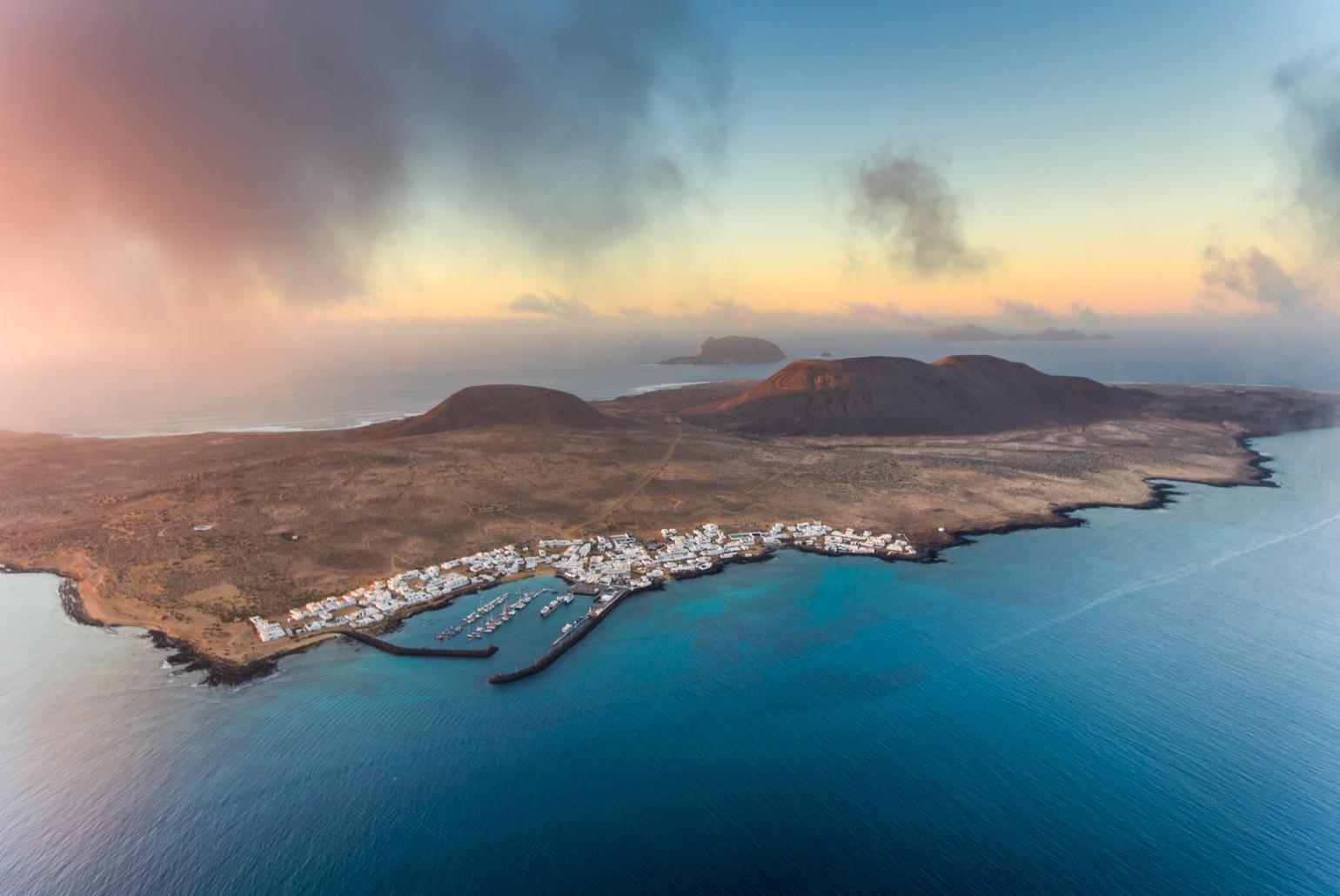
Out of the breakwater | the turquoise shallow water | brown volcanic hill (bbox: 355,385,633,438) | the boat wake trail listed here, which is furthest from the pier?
brown volcanic hill (bbox: 355,385,633,438)

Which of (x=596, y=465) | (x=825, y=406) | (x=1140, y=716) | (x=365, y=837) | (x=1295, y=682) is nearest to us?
(x=365, y=837)

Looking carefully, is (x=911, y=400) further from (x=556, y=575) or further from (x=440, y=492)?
(x=556, y=575)

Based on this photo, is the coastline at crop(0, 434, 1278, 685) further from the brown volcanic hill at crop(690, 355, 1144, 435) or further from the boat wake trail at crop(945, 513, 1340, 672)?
the brown volcanic hill at crop(690, 355, 1144, 435)

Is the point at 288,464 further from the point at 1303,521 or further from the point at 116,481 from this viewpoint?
the point at 1303,521

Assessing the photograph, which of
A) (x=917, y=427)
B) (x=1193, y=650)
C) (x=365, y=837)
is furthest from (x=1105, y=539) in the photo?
(x=365, y=837)

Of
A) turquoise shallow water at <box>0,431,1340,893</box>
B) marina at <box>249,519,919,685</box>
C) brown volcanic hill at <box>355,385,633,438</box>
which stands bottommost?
turquoise shallow water at <box>0,431,1340,893</box>
